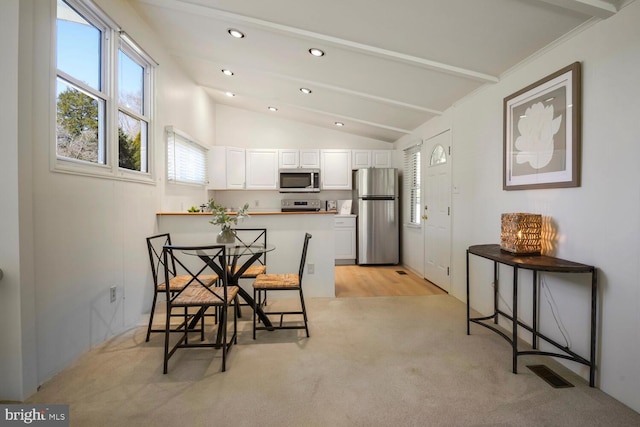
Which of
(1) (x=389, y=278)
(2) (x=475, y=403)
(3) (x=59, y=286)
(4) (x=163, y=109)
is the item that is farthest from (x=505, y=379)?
(4) (x=163, y=109)

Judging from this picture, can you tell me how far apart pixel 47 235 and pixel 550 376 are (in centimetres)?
335

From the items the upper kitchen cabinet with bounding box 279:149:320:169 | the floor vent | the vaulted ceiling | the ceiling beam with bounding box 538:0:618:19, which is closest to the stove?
the upper kitchen cabinet with bounding box 279:149:320:169

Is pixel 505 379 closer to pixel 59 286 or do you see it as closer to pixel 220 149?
pixel 59 286

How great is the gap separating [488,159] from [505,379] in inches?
75.0

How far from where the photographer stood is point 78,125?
217cm

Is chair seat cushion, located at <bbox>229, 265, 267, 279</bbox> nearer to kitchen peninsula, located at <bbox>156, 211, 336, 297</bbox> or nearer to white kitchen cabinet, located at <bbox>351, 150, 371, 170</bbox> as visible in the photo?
kitchen peninsula, located at <bbox>156, 211, 336, 297</bbox>

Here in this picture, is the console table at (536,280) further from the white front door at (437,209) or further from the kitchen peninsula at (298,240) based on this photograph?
the kitchen peninsula at (298,240)

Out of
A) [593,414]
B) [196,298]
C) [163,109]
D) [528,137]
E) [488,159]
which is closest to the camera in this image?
[593,414]

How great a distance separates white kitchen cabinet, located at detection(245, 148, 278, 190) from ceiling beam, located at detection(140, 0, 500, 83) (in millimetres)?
2937

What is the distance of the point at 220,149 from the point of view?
535 centimetres

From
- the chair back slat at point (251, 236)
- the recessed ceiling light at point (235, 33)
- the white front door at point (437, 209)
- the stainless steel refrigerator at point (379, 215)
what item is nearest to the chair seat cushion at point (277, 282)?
the chair back slat at point (251, 236)

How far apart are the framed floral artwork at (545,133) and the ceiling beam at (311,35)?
0.54m

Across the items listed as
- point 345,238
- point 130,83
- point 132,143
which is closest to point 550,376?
point 345,238

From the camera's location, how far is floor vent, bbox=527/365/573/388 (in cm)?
186
